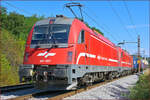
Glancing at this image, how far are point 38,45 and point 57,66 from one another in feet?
4.94

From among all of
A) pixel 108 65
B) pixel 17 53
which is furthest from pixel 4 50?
pixel 108 65

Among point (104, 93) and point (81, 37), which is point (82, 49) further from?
point (104, 93)

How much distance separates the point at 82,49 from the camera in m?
10.2

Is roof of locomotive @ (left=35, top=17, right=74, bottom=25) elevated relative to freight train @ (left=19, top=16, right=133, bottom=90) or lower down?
elevated

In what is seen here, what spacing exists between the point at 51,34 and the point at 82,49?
1720 millimetres

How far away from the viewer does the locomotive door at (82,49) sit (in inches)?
383

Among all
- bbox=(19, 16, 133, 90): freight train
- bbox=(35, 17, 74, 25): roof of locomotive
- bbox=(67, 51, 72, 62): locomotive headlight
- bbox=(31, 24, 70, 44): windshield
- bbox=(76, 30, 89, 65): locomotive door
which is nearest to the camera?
bbox=(19, 16, 133, 90): freight train

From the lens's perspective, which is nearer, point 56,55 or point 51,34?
point 56,55

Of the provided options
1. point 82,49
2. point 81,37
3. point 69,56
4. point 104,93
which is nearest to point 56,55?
point 69,56

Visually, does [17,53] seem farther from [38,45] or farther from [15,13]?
[15,13]

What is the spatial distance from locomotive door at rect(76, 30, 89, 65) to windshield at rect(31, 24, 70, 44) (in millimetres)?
789

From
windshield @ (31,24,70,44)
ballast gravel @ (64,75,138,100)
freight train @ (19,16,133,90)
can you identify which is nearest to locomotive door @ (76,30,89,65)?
freight train @ (19,16,133,90)

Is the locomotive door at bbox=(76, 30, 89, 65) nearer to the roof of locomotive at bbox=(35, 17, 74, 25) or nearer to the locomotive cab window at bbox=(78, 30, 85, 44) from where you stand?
the locomotive cab window at bbox=(78, 30, 85, 44)

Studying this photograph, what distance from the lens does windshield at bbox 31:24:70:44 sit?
9.51 m
